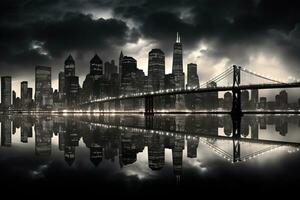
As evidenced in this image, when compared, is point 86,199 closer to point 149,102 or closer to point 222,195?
point 222,195

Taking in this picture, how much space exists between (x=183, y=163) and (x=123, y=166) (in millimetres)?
2558

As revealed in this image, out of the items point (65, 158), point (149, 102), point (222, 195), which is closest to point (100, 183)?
point (222, 195)

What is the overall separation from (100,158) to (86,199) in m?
6.86

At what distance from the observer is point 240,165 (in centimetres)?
1263

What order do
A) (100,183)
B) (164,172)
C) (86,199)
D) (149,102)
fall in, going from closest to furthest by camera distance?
1. (86,199)
2. (100,183)
3. (164,172)
4. (149,102)

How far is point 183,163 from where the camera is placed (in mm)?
12961

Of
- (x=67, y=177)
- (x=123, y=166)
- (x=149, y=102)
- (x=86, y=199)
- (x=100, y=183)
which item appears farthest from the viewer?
(x=149, y=102)

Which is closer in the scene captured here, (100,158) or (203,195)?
(203,195)

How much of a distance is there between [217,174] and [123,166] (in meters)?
3.82

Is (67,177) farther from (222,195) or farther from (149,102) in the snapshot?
(149,102)

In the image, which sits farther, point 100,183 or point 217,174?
point 217,174

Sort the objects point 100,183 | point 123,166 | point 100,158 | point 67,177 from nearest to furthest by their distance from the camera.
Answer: point 100,183, point 67,177, point 123,166, point 100,158

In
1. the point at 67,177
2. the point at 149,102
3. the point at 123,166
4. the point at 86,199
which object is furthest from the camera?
the point at 149,102

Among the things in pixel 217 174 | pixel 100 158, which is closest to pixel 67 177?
pixel 100 158
